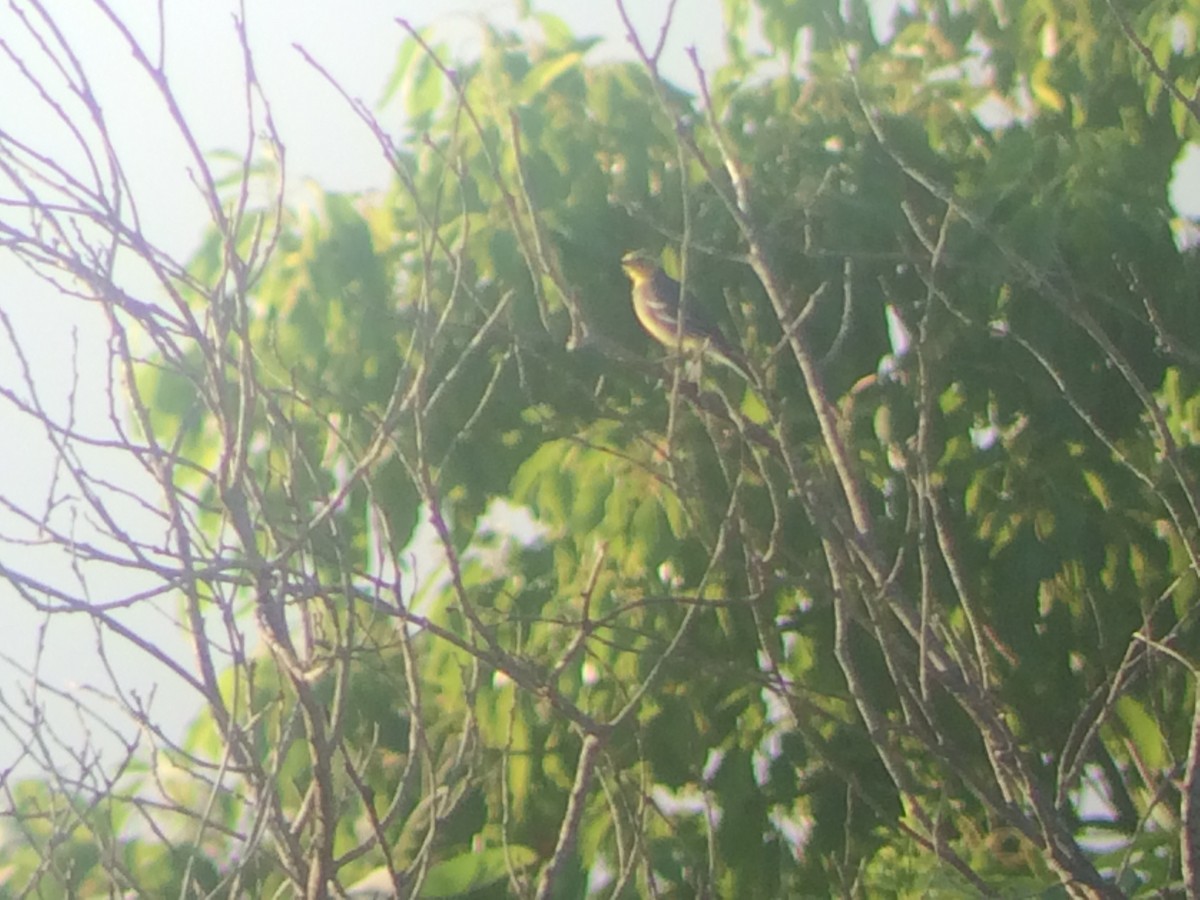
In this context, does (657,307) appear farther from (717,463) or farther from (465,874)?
(465,874)

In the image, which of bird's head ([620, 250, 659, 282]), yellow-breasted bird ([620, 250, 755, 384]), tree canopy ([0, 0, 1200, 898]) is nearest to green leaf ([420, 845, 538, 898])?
tree canopy ([0, 0, 1200, 898])

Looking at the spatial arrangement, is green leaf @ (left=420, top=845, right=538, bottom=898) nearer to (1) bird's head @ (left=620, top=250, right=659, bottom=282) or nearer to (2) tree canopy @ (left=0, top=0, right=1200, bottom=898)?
(2) tree canopy @ (left=0, top=0, right=1200, bottom=898)

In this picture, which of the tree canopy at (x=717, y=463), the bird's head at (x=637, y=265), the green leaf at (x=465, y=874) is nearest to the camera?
the green leaf at (x=465, y=874)

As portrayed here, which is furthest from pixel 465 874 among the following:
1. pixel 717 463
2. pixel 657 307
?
pixel 657 307

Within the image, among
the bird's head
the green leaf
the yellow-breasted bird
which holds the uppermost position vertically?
the bird's head

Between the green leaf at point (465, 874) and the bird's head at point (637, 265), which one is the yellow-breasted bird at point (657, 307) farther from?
the green leaf at point (465, 874)

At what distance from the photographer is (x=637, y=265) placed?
2594mm

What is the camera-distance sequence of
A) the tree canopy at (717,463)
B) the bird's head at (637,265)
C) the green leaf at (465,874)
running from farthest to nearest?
the bird's head at (637,265)
the tree canopy at (717,463)
the green leaf at (465,874)

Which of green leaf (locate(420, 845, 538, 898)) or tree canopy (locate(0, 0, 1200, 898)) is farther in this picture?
tree canopy (locate(0, 0, 1200, 898))

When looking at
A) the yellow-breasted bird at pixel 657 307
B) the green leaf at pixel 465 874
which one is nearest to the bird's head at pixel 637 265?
the yellow-breasted bird at pixel 657 307

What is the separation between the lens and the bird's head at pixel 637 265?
2.56 meters

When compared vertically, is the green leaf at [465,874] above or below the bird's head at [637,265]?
below

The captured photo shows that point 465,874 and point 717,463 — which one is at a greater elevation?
point 717,463

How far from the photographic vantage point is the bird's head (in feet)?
8.39
